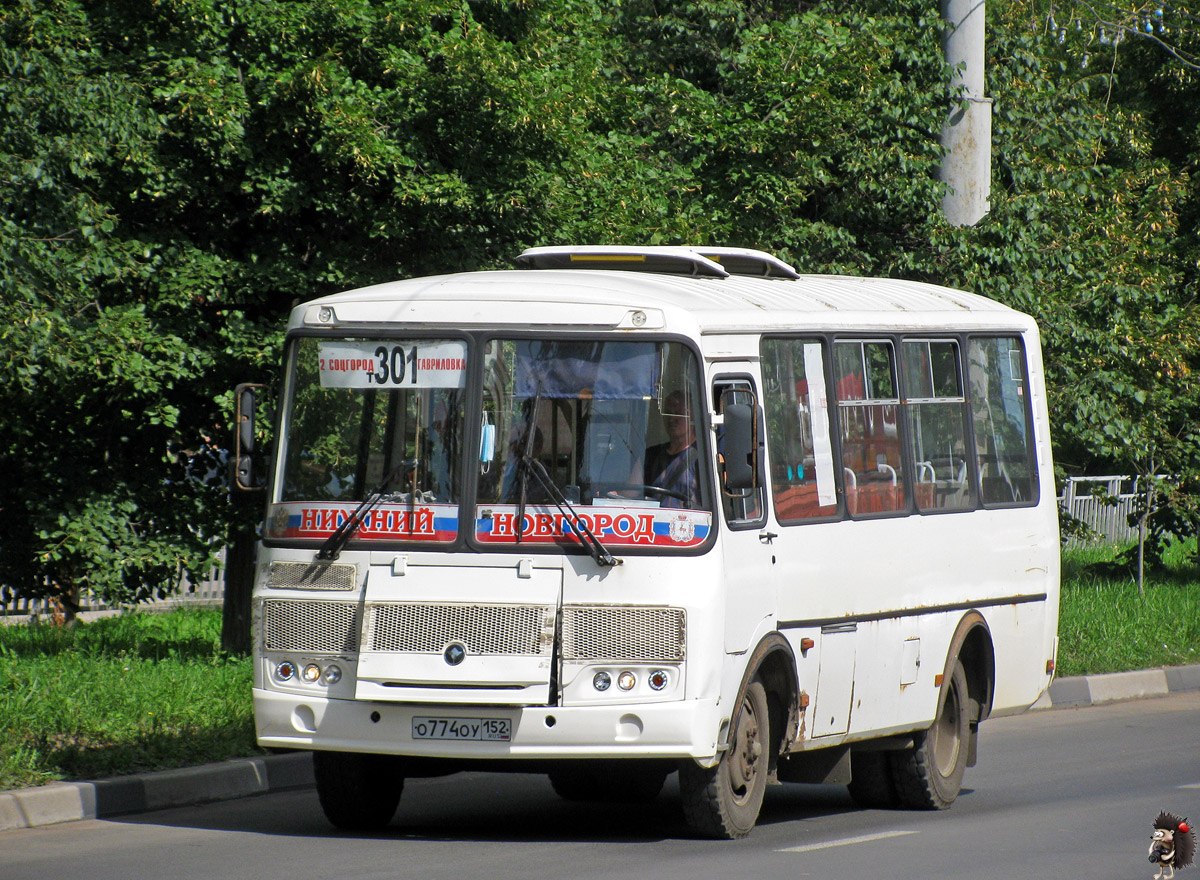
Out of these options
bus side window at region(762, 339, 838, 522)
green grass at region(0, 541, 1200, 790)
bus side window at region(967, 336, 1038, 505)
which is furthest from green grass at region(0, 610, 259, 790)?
bus side window at region(967, 336, 1038, 505)

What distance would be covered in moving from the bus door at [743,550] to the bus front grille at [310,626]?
5.67 ft

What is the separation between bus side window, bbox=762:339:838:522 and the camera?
9.53 metres

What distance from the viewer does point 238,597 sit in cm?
1587

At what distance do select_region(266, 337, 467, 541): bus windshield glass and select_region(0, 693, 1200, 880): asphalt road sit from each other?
1.48 m

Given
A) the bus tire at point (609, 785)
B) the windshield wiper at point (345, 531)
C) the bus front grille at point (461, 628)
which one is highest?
the windshield wiper at point (345, 531)

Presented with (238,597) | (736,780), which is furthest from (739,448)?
(238,597)

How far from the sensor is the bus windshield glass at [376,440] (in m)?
8.84

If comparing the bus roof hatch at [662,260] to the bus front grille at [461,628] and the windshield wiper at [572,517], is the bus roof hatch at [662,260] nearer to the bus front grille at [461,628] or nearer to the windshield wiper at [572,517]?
the windshield wiper at [572,517]

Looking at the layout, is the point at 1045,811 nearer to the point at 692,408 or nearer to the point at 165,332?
the point at 692,408

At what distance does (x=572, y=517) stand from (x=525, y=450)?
42cm

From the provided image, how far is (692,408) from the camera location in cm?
881

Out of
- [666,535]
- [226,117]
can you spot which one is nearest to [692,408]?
[666,535]

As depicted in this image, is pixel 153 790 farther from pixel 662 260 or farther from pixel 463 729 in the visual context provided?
pixel 662 260

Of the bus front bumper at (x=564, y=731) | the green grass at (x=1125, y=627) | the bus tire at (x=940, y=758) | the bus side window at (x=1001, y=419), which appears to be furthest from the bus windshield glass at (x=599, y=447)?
the green grass at (x=1125, y=627)
